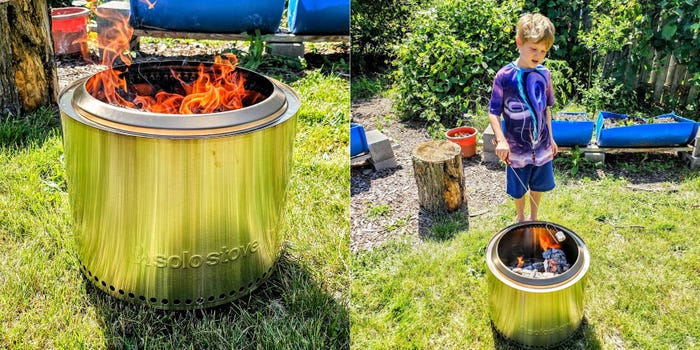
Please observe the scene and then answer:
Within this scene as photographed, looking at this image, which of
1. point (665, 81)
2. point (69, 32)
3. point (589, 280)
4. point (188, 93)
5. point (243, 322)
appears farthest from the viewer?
point (69, 32)

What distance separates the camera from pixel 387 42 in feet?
23.5

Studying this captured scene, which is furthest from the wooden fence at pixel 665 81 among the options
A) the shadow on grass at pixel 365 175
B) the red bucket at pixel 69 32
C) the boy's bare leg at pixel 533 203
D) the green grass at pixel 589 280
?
the red bucket at pixel 69 32

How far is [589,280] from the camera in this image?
10.1 feet

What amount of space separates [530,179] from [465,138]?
127 cm

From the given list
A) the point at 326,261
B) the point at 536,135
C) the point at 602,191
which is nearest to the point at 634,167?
the point at 602,191

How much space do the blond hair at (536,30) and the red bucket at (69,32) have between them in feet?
15.8

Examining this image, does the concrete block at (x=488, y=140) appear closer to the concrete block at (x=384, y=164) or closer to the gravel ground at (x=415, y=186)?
the gravel ground at (x=415, y=186)

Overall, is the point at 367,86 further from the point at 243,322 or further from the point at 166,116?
the point at 166,116

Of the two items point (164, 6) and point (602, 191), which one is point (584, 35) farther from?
point (164, 6)

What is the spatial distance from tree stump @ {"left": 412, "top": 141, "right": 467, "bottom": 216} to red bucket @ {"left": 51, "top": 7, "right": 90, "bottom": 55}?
408cm

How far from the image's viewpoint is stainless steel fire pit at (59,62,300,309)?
7.47 ft

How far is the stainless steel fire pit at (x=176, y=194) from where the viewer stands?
2.28 m

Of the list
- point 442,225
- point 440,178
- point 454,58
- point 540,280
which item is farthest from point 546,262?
point 454,58

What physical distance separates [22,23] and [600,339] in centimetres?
422
